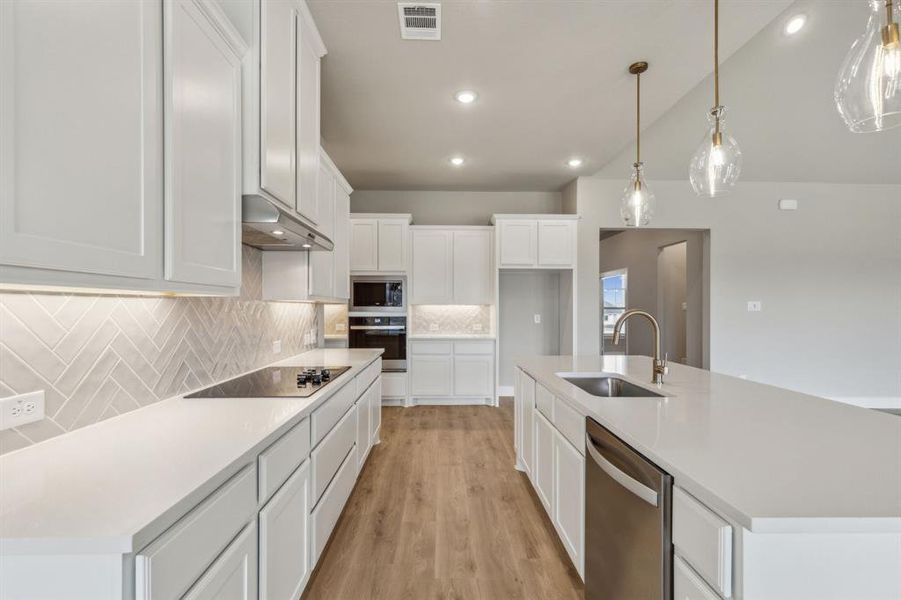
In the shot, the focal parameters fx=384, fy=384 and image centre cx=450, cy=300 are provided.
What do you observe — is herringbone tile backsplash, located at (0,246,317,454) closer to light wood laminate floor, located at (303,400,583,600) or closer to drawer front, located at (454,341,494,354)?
light wood laminate floor, located at (303,400,583,600)

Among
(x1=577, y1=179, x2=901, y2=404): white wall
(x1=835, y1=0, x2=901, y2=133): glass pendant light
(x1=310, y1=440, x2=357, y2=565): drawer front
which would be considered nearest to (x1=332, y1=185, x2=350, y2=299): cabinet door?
(x1=310, y1=440, x2=357, y2=565): drawer front

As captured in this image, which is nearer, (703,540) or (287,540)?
(703,540)

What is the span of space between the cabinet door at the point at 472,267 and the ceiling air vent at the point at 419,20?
9.12ft

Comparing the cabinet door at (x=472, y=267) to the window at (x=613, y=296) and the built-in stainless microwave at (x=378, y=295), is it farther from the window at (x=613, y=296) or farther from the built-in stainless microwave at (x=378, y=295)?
the window at (x=613, y=296)

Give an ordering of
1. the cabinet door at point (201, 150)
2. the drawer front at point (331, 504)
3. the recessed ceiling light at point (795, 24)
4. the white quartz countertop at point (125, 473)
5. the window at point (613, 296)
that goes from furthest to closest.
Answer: the window at point (613, 296) → the recessed ceiling light at point (795, 24) → the drawer front at point (331, 504) → the cabinet door at point (201, 150) → the white quartz countertop at point (125, 473)

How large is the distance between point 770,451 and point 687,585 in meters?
0.43

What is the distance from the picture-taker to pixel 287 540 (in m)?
1.43

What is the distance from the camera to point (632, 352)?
8.21 meters

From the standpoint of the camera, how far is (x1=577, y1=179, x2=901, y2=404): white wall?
4867 millimetres

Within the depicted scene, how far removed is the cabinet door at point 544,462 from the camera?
2.05m

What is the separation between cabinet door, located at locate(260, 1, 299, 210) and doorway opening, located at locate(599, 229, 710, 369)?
14.1 feet

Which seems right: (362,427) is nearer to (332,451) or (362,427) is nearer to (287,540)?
(332,451)

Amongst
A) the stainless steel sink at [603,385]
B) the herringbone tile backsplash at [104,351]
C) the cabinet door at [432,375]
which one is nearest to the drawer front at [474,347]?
the cabinet door at [432,375]

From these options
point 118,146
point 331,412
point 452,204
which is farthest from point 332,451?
point 452,204
